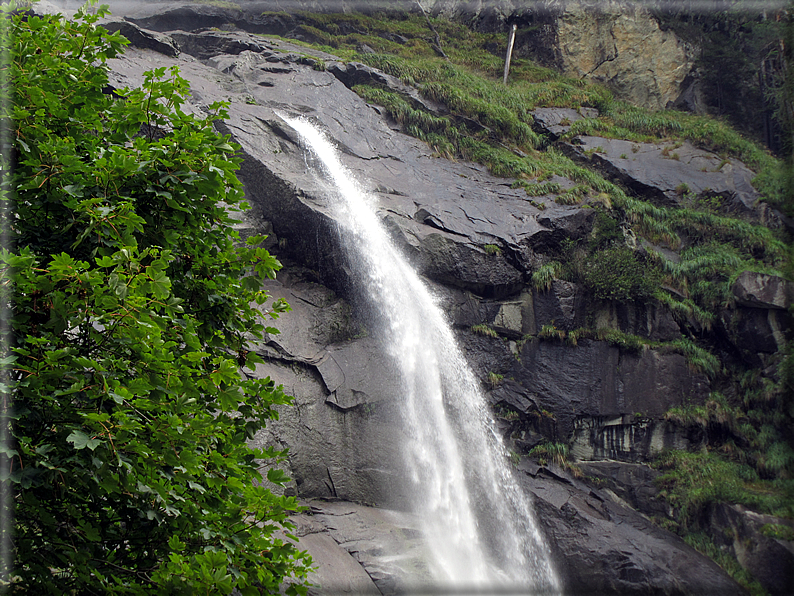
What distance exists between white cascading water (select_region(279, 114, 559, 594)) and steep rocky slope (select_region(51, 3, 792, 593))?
450 millimetres

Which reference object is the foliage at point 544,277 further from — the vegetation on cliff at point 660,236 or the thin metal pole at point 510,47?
the thin metal pole at point 510,47

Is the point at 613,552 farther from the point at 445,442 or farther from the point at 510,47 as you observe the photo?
the point at 510,47

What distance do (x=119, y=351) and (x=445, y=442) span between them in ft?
31.5

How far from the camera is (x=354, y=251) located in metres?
13.9

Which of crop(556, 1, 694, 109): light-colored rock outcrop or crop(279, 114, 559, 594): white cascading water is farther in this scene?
crop(556, 1, 694, 109): light-colored rock outcrop

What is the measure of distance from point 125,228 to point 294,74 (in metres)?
17.2

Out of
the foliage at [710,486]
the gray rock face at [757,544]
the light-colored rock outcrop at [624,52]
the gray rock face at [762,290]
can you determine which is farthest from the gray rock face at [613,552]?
the light-colored rock outcrop at [624,52]

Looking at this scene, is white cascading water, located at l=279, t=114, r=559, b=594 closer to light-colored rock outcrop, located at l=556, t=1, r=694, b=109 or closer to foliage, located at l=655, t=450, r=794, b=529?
foliage, located at l=655, t=450, r=794, b=529

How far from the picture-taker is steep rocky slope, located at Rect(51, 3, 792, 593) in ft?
37.0

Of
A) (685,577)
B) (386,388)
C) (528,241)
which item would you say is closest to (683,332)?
(528,241)

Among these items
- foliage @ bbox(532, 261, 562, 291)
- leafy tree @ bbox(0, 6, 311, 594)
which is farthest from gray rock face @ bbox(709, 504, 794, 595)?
leafy tree @ bbox(0, 6, 311, 594)

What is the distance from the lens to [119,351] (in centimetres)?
384

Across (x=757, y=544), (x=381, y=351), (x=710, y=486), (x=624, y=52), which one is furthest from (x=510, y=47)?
(x=757, y=544)

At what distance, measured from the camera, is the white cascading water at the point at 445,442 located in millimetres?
11016
